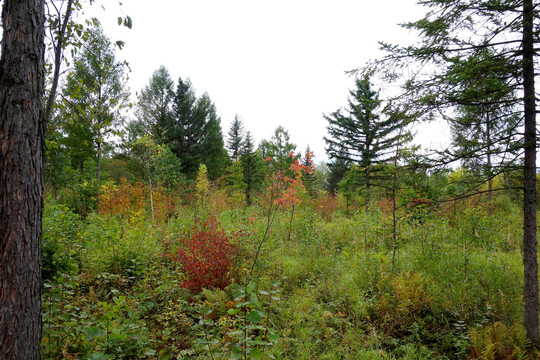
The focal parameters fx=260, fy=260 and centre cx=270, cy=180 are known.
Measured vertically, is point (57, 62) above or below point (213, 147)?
below

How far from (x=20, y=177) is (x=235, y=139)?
27199 millimetres

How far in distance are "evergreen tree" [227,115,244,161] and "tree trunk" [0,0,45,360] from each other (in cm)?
2653

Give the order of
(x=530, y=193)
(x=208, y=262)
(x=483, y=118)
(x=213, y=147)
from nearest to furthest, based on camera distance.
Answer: (x=530, y=193), (x=483, y=118), (x=208, y=262), (x=213, y=147)

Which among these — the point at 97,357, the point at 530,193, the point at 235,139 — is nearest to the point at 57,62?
the point at 97,357

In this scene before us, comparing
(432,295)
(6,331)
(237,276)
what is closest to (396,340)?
(432,295)

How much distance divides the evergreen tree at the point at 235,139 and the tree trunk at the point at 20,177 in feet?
87.0

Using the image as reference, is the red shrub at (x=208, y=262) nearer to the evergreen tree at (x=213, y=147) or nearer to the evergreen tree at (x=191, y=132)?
the evergreen tree at (x=191, y=132)

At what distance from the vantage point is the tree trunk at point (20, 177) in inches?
68.6

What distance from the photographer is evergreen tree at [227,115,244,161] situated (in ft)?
92.8

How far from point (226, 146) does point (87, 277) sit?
1006 inches

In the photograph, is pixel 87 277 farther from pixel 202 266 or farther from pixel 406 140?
pixel 406 140

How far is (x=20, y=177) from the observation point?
1.79 meters

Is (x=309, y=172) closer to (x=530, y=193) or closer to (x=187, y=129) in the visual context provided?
(x=530, y=193)

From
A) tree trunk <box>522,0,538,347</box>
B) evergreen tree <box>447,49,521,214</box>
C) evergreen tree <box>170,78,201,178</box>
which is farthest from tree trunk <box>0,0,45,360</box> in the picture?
evergreen tree <box>170,78,201,178</box>
